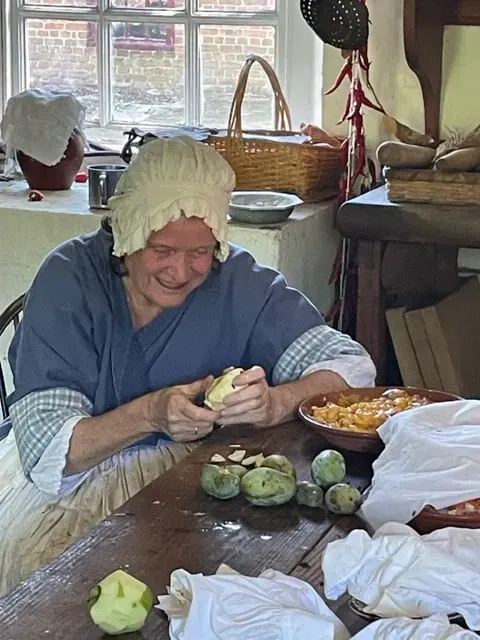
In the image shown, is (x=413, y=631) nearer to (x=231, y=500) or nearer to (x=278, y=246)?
(x=231, y=500)

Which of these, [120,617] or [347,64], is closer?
[120,617]

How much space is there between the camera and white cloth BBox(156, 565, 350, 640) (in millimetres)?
1134

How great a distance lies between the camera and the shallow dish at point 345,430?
171cm

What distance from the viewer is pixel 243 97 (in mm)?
3162

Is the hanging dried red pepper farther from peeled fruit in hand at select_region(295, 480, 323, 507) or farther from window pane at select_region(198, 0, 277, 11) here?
peeled fruit in hand at select_region(295, 480, 323, 507)

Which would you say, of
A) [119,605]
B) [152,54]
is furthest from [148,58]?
[119,605]

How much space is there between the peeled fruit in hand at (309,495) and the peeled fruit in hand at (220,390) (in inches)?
12.1

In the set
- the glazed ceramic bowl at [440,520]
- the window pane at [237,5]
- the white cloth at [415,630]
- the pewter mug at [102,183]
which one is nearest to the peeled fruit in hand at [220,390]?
the glazed ceramic bowl at [440,520]

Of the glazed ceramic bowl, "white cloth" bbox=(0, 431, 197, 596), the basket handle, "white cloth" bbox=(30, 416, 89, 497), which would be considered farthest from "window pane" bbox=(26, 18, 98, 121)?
the glazed ceramic bowl

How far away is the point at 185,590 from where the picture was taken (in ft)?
4.02

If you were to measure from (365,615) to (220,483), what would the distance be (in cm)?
40

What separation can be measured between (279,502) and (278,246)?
1.29m

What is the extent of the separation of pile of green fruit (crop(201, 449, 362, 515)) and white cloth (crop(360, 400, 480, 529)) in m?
0.04

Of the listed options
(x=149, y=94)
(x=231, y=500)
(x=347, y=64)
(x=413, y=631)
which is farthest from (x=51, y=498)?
(x=149, y=94)
